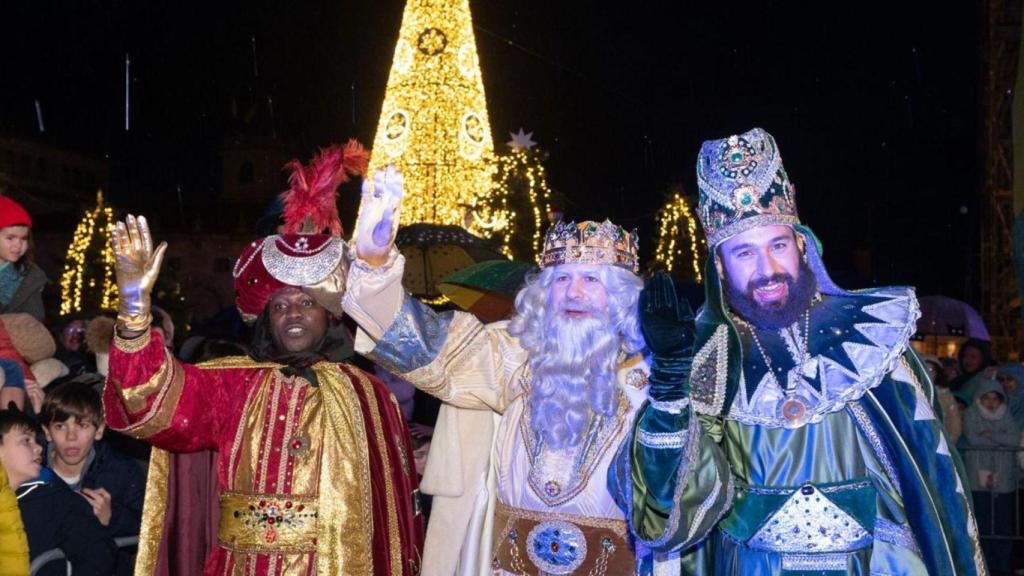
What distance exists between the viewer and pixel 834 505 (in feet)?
12.8

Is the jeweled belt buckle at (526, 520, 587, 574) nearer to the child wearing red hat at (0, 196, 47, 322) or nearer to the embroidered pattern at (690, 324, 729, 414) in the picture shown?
the embroidered pattern at (690, 324, 729, 414)

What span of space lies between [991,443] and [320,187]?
687 cm

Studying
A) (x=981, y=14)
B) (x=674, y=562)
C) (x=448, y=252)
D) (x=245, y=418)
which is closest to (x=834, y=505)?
(x=674, y=562)

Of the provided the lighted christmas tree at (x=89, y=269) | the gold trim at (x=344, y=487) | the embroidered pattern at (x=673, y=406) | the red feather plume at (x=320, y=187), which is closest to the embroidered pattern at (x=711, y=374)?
the embroidered pattern at (x=673, y=406)

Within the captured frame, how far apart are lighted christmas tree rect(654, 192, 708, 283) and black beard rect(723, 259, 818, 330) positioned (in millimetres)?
13143

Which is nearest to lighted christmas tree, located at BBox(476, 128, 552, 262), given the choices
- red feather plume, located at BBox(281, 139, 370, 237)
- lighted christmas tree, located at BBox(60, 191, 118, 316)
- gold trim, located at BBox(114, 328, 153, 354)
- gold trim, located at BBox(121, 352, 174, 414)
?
red feather plume, located at BBox(281, 139, 370, 237)

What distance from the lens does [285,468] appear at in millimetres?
4859

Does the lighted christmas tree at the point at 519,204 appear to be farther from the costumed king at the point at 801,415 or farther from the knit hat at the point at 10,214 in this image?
the costumed king at the point at 801,415

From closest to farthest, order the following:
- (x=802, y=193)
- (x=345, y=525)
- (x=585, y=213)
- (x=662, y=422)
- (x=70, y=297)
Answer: (x=662, y=422) < (x=345, y=525) < (x=585, y=213) < (x=802, y=193) < (x=70, y=297)

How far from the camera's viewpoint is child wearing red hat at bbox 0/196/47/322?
6.23m

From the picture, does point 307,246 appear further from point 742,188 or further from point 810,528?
point 810,528

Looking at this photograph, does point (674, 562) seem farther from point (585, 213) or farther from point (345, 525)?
point (585, 213)

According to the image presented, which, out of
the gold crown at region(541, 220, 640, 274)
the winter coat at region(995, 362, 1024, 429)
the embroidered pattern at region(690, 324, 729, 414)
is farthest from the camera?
the winter coat at region(995, 362, 1024, 429)

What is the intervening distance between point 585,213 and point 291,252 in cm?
1832
